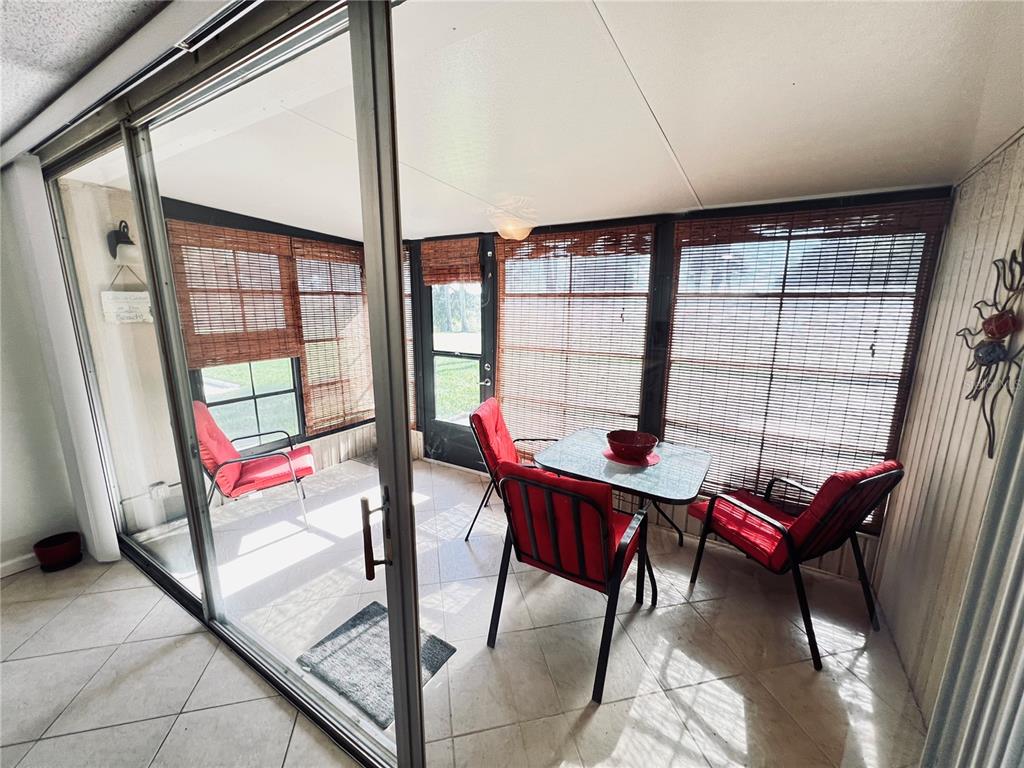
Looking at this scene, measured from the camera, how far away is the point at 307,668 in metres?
1.70

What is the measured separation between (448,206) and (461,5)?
5.63 ft

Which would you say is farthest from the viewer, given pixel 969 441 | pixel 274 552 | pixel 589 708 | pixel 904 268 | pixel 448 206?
pixel 448 206

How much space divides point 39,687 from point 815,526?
341cm

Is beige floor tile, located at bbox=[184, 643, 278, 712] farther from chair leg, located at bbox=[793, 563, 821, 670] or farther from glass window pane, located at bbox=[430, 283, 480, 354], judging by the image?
glass window pane, located at bbox=[430, 283, 480, 354]

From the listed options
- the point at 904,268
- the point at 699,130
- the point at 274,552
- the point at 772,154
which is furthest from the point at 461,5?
the point at 274,552

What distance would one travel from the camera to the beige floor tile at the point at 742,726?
1.41 m

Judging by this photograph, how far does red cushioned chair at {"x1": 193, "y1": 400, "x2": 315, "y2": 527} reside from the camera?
1833 mm

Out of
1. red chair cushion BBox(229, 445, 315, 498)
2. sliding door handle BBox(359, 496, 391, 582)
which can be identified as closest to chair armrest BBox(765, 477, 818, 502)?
sliding door handle BBox(359, 496, 391, 582)

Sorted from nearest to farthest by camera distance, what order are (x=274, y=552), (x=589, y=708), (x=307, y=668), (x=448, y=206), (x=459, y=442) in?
(x=589, y=708) < (x=307, y=668) < (x=274, y=552) < (x=448, y=206) < (x=459, y=442)

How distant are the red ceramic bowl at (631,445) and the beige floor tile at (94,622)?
2.72m

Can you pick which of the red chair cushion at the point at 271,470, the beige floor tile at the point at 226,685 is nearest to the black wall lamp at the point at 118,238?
the red chair cushion at the point at 271,470

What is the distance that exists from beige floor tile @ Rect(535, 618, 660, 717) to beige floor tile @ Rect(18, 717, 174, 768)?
1542mm

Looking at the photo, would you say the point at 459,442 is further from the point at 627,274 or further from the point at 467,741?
the point at 467,741

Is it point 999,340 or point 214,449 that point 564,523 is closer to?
point 999,340
